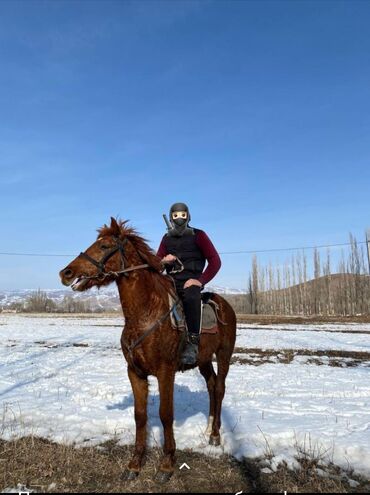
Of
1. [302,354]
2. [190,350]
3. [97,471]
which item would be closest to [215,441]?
[190,350]

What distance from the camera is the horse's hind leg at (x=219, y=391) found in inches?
229

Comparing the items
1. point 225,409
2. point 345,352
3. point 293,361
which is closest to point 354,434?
point 225,409

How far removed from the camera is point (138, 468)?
4.74 meters

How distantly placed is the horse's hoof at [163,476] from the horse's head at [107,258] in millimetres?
2455

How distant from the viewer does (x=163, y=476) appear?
15.1 ft

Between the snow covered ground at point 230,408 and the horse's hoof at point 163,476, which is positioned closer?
the horse's hoof at point 163,476

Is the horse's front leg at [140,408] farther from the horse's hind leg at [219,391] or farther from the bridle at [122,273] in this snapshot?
the horse's hind leg at [219,391]

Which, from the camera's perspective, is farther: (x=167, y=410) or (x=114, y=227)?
(x=114, y=227)

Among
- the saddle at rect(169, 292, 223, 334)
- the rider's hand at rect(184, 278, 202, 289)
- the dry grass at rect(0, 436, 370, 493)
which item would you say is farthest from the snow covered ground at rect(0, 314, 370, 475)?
the rider's hand at rect(184, 278, 202, 289)

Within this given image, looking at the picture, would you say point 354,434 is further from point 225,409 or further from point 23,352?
point 23,352

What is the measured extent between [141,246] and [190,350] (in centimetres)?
166

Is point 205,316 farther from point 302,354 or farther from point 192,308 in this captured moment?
point 302,354

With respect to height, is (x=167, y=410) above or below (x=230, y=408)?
above

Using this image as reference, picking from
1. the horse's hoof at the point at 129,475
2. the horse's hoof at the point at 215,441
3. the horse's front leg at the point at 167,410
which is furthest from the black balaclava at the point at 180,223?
the horse's hoof at the point at 129,475
